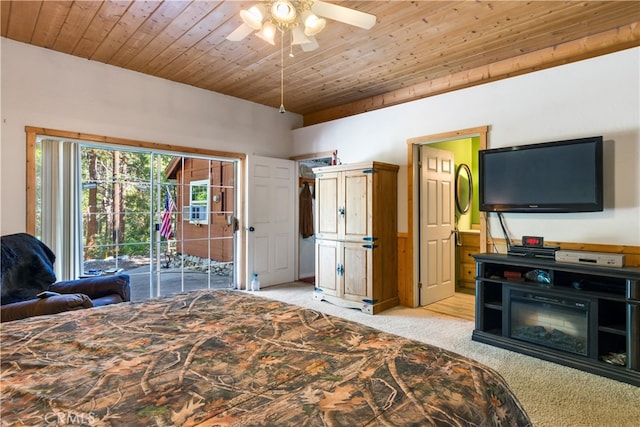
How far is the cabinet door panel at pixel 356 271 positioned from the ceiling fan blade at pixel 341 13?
2.50m

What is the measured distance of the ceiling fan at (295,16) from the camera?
212 centimetres

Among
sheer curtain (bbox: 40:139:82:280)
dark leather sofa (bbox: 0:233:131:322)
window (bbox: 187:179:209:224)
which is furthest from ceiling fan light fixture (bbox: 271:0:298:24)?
window (bbox: 187:179:209:224)

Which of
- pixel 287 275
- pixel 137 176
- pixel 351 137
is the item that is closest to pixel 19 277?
pixel 137 176

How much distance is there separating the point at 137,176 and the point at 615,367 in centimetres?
587

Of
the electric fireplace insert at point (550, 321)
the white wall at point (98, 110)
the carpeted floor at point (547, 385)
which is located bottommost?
the carpeted floor at point (547, 385)

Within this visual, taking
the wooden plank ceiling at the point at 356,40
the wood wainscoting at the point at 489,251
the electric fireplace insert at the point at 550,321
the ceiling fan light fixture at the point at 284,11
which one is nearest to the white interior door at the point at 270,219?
the wooden plank ceiling at the point at 356,40

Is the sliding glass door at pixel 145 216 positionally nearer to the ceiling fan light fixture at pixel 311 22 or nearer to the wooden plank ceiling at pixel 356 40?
the wooden plank ceiling at pixel 356 40

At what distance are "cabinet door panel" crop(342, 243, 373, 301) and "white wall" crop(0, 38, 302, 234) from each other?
227 centimetres

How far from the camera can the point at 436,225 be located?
4.52m

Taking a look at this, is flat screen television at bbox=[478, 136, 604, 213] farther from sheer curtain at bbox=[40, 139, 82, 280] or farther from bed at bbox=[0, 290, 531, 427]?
sheer curtain at bbox=[40, 139, 82, 280]

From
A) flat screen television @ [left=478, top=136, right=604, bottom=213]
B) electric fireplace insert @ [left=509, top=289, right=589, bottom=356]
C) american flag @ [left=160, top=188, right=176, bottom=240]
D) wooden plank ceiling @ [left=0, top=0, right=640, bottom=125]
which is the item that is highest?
wooden plank ceiling @ [left=0, top=0, right=640, bottom=125]

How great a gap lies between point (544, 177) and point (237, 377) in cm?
316

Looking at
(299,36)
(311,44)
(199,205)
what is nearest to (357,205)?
(311,44)

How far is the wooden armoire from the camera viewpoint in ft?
13.3
